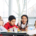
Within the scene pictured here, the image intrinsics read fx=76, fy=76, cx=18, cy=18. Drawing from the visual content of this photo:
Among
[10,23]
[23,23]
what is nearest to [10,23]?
[10,23]

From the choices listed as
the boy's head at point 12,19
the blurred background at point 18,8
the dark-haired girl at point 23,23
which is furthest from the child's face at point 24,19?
the boy's head at point 12,19

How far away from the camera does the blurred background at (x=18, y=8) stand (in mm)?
1934

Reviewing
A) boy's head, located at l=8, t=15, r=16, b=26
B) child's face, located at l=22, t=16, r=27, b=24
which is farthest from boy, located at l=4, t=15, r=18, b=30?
child's face, located at l=22, t=16, r=27, b=24

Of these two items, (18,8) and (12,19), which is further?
(18,8)

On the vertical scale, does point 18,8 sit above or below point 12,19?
above

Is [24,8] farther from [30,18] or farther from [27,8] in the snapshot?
[30,18]

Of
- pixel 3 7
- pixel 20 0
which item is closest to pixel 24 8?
pixel 20 0

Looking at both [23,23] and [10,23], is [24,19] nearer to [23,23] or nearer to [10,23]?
[23,23]

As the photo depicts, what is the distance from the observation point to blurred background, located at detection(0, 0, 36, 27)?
1.93 metres

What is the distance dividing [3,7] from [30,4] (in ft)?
2.30

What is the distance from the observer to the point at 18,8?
6.40ft

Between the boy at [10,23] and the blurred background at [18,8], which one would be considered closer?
the boy at [10,23]

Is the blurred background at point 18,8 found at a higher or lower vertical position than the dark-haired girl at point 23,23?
higher

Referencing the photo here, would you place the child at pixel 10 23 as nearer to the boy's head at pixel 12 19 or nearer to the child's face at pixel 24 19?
the boy's head at pixel 12 19
